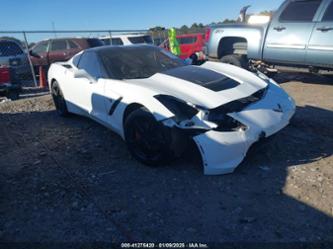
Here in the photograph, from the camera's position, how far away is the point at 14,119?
672 centimetres

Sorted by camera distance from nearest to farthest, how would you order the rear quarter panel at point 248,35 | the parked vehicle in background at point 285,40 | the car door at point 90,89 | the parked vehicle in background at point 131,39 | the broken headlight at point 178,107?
the broken headlight at point 178,107
the car door at point 90,89
the parked vehicle in background at point 285,40
the rear quarter panel at point 248,35
the parked vehicle in background at point 131,39

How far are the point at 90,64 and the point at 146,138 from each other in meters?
1.96

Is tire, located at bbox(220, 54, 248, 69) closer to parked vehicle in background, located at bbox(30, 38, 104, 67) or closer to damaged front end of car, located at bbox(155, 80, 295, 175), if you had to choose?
damaged front end of car, located at bbox(155, 80, 295, 175)

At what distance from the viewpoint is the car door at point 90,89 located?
462 centimetres

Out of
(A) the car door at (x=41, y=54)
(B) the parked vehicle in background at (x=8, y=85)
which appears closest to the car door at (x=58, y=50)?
(A) the car door at (x=41, y=54)

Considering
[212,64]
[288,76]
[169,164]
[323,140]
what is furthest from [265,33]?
[169,164]

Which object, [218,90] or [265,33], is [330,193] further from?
[265,33]

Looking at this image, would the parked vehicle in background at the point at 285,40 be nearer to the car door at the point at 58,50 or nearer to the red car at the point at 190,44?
the car door at the point at 58,50

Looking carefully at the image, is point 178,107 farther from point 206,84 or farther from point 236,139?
point 236,139

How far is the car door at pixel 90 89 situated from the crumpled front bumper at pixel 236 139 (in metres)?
1.79

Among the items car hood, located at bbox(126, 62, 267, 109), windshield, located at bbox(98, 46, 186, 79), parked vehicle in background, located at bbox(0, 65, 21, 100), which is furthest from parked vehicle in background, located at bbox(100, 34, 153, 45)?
car hood, located at bbox(126, 62, 267, 109)

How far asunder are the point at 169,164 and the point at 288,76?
683 centimetres

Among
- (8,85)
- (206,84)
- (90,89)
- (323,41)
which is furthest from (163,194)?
(8,85)

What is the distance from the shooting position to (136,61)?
4.92m
